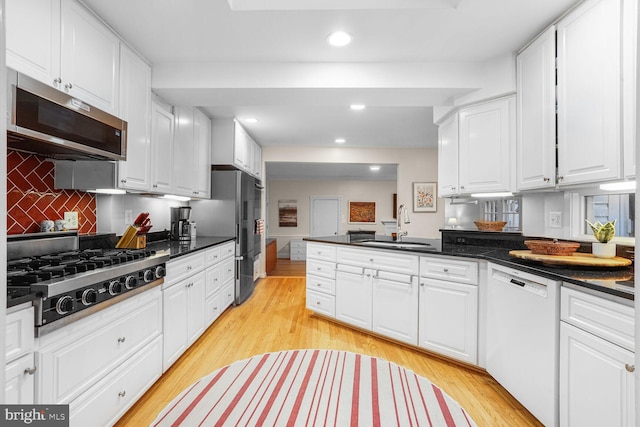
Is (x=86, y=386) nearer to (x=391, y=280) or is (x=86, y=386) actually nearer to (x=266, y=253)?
(x=391, y=280)

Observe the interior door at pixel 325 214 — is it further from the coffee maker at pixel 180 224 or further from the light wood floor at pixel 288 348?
the coffee maker at pixel 180 224

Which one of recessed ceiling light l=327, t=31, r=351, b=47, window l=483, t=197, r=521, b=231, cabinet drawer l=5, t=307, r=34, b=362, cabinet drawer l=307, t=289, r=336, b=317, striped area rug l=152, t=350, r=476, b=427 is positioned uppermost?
recessed ceiling light l=327, t=31, r=351, b=47

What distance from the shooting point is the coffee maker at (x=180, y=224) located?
337 cm

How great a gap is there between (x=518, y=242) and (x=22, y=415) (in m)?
3.05

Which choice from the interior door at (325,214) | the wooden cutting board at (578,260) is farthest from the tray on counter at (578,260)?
the interior door at (325,214)

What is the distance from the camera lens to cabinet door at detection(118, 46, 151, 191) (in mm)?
2182

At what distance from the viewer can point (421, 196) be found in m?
5.55

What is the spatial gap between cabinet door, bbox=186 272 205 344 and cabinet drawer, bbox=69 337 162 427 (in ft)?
1.61

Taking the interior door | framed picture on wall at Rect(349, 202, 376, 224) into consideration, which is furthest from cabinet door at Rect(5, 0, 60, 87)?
framed picture on wall at Rect(349, 202, 376, 224)

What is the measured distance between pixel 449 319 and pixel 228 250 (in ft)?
7.85

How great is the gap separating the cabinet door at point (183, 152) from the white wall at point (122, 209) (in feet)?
1.22

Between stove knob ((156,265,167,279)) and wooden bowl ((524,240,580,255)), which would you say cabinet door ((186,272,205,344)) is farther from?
wooden bowl ((524,240,580,255))

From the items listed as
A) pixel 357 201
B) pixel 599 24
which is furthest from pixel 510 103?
pixel 357 201

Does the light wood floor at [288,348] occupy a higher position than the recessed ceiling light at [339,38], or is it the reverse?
the recessed ceiling light at [339,38]
